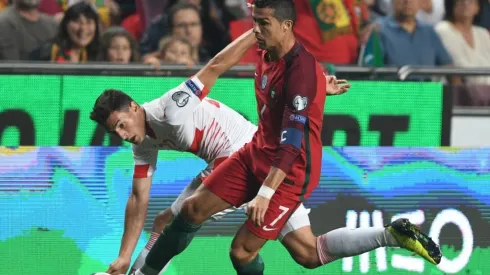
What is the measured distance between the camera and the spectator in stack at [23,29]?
1027 centimetres

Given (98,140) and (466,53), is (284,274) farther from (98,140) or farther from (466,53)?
(466,53)

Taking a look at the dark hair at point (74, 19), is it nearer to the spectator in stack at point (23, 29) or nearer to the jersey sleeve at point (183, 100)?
the spectator in stack at point (23, 29)

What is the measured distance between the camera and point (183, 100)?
7.35 m

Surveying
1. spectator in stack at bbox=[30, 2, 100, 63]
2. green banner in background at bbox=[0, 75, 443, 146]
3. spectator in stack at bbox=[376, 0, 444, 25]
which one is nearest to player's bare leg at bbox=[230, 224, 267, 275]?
green banner in background at bbox=[0, 75, 443, 146]

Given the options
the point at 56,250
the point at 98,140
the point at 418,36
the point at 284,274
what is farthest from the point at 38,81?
the point at 418,36

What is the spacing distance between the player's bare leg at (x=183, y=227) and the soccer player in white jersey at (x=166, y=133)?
0.76 ft

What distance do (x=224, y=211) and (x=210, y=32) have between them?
3904 mm

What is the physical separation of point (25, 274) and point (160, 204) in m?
1.03

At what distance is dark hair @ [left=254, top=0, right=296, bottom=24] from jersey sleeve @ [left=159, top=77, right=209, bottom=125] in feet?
2.63

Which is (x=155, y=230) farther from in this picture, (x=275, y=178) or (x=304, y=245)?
(x=275, y=178)

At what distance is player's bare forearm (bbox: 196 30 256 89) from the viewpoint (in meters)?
7.41

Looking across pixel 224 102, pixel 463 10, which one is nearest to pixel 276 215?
pixel 224 102

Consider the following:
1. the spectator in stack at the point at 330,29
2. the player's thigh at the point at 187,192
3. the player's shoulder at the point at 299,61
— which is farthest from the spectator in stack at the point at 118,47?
the player's shoulder at the point at 299,61

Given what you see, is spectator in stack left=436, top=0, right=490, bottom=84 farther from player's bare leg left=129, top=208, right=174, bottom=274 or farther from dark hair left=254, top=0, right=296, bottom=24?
dark hair left=254, top=0, right=296, bottom=24
